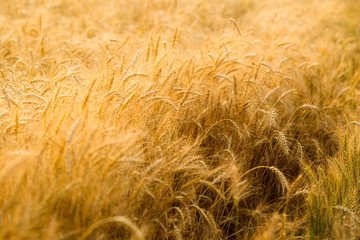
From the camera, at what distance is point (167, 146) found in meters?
1.80

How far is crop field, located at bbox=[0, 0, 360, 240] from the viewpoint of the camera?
1.29 meters

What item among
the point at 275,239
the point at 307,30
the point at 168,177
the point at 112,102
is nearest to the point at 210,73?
the point at 112,102

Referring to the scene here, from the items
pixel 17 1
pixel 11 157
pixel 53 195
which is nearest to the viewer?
pixel 53 195

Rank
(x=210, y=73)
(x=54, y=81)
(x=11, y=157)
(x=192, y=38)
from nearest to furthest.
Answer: (x=11, y=157), (x=54, y=81), (x=210, y=73), (x=192, y=38)

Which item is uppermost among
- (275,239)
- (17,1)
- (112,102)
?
(17,1)

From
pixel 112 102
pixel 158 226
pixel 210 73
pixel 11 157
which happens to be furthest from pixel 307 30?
pixel 11 157

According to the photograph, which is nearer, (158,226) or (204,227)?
(158,226)

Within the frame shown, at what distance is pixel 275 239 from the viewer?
162 cm

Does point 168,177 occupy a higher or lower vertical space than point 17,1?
lower

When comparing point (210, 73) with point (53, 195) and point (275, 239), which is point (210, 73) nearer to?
point (275, 239)

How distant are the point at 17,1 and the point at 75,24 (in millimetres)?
1241

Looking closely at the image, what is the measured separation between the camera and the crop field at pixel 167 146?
129 cm

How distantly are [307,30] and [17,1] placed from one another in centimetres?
428

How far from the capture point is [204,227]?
167 centimetres
